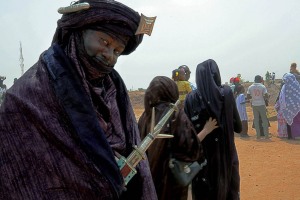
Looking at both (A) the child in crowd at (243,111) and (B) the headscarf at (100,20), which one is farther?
(A) the child in crowd at (243,111)

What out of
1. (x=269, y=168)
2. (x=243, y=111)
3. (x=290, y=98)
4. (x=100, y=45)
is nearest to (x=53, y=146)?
(x=100, y=45)

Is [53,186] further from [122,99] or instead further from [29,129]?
[122,99]

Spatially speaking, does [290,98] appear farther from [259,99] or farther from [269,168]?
[269,168]

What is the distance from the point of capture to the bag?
3.38 meters

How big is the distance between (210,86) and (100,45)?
7.75 ft

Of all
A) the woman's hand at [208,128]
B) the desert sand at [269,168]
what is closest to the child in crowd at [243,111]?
the desert sand at [269,168]

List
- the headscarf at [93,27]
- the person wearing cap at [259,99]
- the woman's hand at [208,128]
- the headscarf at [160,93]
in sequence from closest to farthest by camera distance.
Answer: the headscarf at [93,27]
the headscarf at [160,93]
the woman's hand at [208,128]
the person wearing cap at [259,99]

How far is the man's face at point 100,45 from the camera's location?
166 cm

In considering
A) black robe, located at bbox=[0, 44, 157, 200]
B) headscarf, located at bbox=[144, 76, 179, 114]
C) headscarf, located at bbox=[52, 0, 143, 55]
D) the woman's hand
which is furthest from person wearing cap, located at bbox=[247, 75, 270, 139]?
black robe, located at bbox=[0, 44, 157, 200]

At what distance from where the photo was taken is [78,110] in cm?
149

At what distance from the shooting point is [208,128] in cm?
379

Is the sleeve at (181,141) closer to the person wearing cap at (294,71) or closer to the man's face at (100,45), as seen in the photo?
the man's face at (100,45)

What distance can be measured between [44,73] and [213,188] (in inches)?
107

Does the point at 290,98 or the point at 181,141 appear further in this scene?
the point at 290,98
